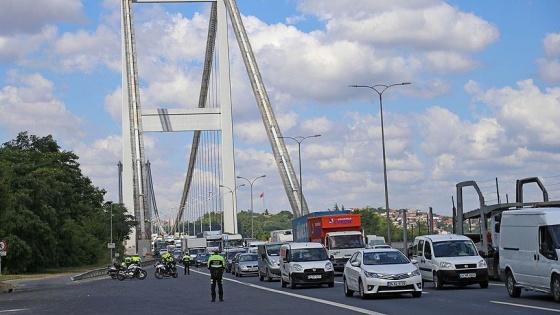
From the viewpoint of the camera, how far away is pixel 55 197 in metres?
79.3

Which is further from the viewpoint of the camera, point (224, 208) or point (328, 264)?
point (224, 208)

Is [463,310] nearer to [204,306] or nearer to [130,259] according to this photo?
[204,306]

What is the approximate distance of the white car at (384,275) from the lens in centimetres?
2641

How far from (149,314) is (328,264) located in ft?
44.7

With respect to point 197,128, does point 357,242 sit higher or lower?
lower

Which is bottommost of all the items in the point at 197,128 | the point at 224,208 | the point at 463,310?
the point at 463,310

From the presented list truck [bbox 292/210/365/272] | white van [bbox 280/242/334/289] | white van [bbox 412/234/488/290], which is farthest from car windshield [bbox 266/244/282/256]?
white van [bbox 412/234/488/290]

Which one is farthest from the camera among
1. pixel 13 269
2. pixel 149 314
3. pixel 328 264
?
pixel 13 269

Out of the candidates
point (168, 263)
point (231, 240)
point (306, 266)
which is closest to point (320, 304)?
point (306, 266)

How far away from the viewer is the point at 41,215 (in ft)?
246

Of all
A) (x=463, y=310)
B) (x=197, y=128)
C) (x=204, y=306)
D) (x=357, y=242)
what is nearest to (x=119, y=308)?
(x=204, y=306)

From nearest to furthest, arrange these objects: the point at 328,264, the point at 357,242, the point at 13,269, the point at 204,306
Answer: the point at 204,306 → the point at 328,264 → the point at 357,242 → the point at 13,269

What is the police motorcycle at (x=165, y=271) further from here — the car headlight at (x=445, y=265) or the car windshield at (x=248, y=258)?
the car headlight at (x=445, y=265)

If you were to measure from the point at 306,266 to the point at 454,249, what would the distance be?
6462mm
